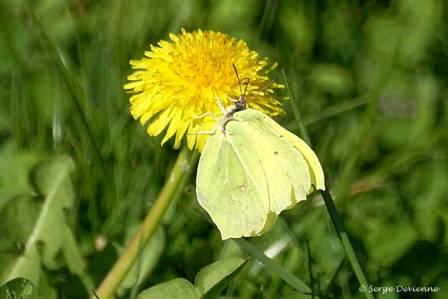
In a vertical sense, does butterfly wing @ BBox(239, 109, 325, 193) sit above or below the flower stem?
above

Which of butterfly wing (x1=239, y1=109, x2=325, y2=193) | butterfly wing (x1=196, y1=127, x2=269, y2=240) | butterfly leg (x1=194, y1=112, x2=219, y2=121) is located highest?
butterfly leg (x1=194, y1=112, x2=219, y2=121)

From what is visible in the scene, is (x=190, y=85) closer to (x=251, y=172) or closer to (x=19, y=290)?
(x=251, y=172)

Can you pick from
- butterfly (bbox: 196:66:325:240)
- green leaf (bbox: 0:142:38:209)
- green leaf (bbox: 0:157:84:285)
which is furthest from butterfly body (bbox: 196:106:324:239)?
green leaf (bbox: 0:142:38:209)

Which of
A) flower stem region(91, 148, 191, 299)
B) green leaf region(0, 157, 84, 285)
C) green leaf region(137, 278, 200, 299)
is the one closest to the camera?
green leaf region(137, 278, 200, 299)

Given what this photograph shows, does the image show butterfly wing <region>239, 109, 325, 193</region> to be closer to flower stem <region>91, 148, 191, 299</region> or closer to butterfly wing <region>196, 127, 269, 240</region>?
butterfly wing <region>196, 127, 269, 240</region>

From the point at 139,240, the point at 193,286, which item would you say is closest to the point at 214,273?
the point at 193,286

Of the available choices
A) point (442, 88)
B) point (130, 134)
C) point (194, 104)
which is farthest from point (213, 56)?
point (442, 88)

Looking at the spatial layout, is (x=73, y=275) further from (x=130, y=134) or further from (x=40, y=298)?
(x=130, y=134)
